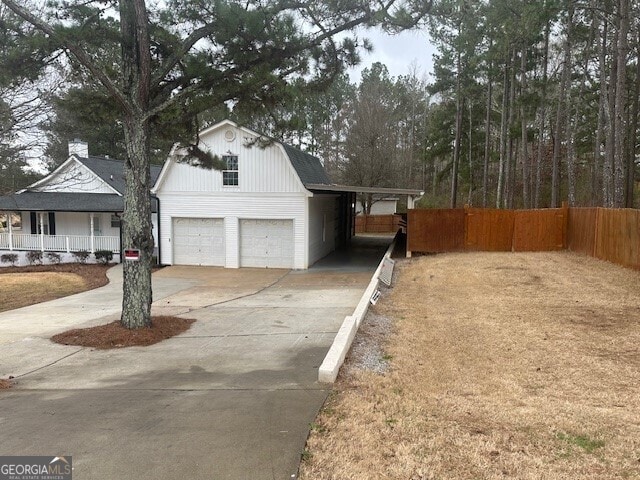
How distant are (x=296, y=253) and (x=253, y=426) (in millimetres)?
15368

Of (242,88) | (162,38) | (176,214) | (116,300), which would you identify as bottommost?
(116,300)

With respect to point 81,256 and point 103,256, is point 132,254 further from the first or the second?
point 81,256

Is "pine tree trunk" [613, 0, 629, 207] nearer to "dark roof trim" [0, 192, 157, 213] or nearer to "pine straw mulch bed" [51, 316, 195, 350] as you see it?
"pine straw mulch bed" [51, 316, 195, 350]

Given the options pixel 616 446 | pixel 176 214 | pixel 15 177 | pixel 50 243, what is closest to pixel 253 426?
pixel 616 446

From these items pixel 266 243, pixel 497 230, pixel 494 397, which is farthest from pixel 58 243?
pixel 494 397

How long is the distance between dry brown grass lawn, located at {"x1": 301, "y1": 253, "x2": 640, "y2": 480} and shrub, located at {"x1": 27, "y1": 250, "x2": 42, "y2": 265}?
784 inches

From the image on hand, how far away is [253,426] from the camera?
406cm

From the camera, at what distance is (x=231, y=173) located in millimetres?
19922

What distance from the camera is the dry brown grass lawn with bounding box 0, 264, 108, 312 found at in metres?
15.1

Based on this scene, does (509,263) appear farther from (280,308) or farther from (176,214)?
(176,214)

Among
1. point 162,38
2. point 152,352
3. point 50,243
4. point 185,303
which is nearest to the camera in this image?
point 152,352

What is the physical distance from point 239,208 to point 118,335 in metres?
12.0

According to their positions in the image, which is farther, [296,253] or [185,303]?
[296,253]

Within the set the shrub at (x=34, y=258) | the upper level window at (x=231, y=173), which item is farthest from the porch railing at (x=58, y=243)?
the upper level window at (x=231, y=173)
